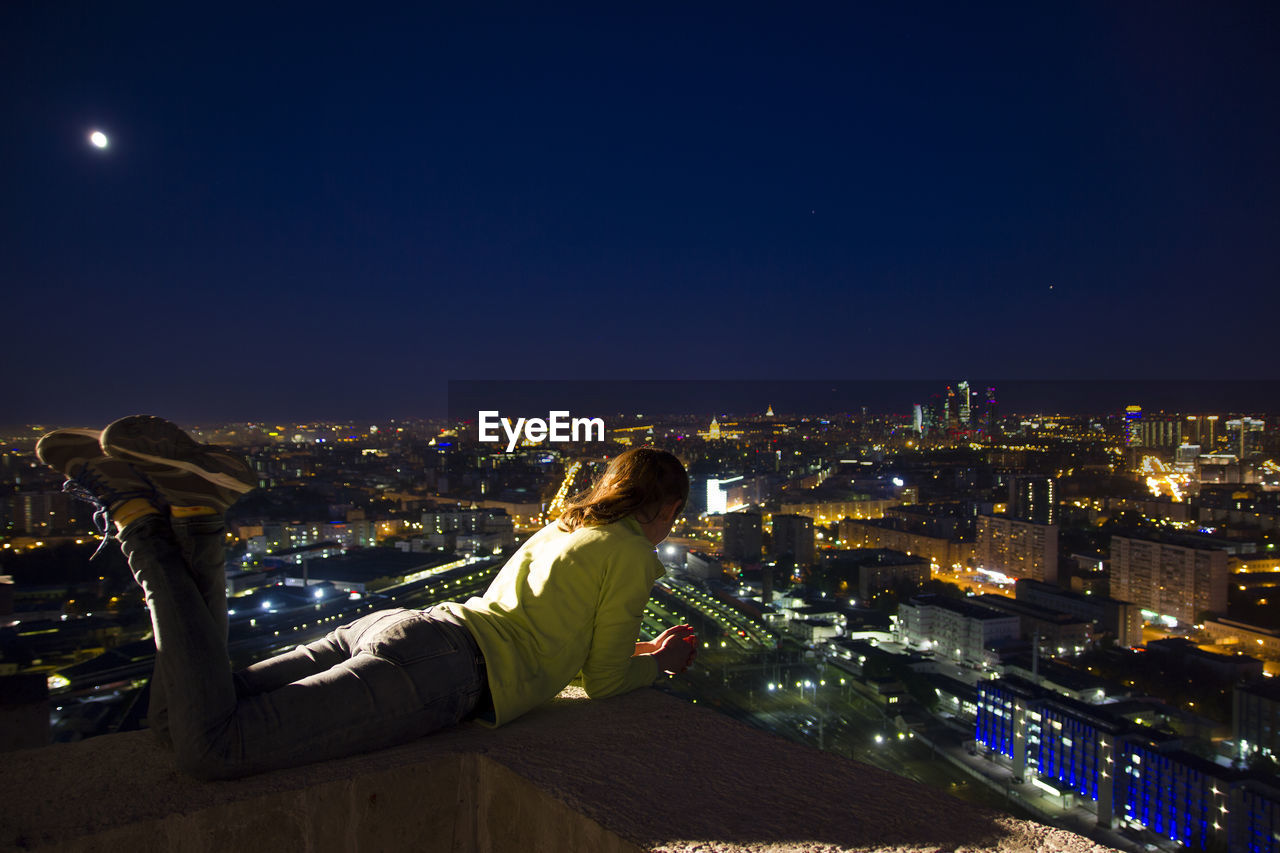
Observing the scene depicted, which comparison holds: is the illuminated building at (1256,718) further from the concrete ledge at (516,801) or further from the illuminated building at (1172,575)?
the concrete ledge at (516,801)

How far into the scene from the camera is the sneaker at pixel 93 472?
0.89 meters

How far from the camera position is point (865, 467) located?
→ 20.4 metres

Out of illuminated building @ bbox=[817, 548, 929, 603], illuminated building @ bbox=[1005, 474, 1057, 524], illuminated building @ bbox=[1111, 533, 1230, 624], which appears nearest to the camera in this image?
illuminated building @ bbox=[1111, 533, 1230, 624]

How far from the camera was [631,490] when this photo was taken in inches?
42.9

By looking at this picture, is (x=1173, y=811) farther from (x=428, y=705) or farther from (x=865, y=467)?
(x=865, y=467)

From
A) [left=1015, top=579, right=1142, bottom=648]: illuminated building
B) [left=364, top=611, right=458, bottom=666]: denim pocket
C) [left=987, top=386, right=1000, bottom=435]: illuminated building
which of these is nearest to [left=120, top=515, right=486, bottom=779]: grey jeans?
[left=364, top=611, right=458, bottom=666]: denim pocket

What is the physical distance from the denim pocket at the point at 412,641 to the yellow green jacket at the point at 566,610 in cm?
4

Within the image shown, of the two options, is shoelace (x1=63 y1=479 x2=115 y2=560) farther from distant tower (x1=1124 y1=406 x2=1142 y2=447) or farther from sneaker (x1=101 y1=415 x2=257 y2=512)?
distant tower (x1=1124 y1=406 x2=1142 y2=447)

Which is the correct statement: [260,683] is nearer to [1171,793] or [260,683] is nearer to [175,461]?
[175,461]

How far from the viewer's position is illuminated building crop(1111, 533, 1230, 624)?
10.5 m

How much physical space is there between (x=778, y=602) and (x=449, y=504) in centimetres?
561

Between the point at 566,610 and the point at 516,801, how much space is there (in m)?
0.26

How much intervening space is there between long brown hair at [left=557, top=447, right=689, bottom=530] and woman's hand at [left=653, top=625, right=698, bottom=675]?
220 millimetres

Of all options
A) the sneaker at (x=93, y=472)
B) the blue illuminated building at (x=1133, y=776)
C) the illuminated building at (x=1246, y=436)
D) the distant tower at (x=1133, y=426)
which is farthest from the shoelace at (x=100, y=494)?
the distant tower at (x=1133, y=426)
